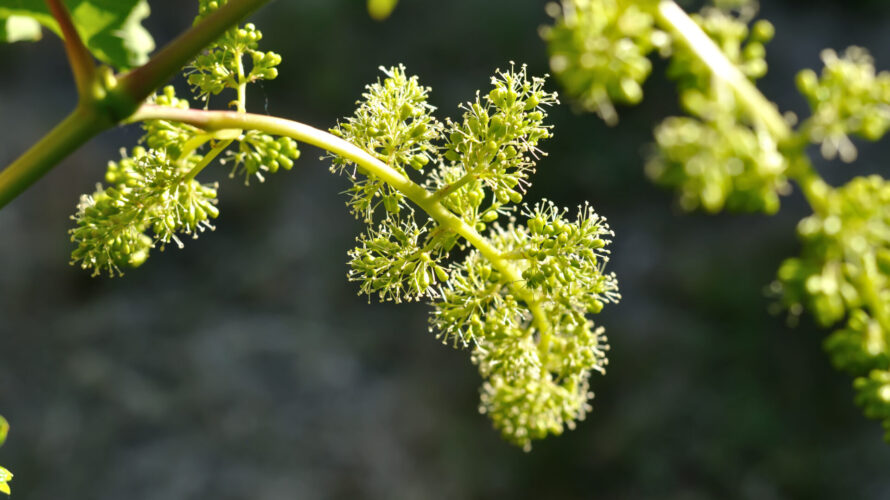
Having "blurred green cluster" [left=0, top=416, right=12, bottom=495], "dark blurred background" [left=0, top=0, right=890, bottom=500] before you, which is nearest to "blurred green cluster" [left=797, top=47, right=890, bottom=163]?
"blurred green cluster" [left=0, top=416, right=12, bottom=495]

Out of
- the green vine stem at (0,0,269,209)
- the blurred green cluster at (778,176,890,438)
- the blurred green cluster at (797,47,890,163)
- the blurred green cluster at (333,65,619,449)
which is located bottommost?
the green vine stem at (0,0,269,209)

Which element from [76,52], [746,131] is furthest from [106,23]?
[746,131]

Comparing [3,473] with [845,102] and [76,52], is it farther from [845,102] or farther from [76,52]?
[845,102]

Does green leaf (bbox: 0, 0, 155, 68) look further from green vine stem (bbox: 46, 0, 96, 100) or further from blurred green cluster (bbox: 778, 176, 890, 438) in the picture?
blurred green cluster (bbox: 778, 176, 890, 438)

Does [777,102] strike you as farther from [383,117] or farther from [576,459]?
[383,117]

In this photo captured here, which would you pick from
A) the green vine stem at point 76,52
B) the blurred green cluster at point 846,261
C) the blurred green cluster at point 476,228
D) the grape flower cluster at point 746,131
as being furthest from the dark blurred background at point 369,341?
the green vine stem at point 76,52

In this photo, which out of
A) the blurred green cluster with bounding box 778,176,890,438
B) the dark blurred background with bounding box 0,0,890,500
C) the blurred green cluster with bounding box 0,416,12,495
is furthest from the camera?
the dark blurred background with bounding box 0,0,890,500

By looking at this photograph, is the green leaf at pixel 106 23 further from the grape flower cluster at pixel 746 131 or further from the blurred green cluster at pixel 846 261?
the blurred green cluster at pixel 846 261
